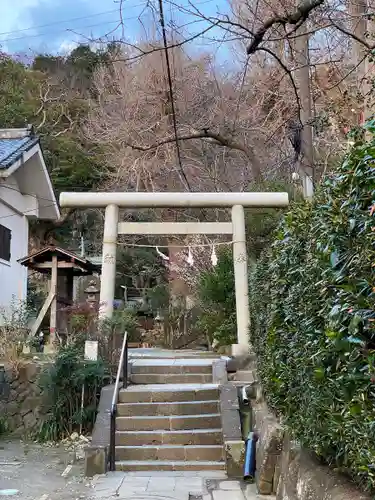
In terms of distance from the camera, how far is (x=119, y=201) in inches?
471

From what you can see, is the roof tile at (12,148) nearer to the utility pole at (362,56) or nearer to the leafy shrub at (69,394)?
the leafy shrub at (69,394)

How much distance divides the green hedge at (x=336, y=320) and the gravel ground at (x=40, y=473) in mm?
3094

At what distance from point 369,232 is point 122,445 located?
21.1 feet

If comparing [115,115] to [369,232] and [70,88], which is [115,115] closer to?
[70,88]

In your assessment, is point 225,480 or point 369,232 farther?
point 225,480

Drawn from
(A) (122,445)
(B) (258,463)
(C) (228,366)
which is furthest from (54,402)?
(B) (258,463)

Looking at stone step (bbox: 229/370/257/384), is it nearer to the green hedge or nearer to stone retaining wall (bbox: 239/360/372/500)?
stone retaining wall (bbox: 239/360/372/500)

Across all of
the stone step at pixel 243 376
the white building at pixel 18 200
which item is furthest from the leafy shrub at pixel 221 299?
the white building at pixel 18 200

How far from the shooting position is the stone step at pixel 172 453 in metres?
7.83

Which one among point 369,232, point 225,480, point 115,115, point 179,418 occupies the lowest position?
point 225,480

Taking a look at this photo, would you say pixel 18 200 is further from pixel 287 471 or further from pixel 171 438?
pixel 287 471

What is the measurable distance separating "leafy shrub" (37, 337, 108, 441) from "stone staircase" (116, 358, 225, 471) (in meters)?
0.70

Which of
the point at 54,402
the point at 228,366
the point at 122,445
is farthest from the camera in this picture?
the point at 228,366

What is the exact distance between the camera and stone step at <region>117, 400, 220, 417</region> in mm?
8711
